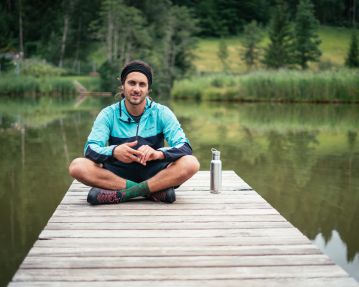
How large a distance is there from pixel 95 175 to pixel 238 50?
138 ft

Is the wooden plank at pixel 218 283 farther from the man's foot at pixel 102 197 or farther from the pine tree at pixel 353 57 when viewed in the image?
the pine tree at pixel 353 57

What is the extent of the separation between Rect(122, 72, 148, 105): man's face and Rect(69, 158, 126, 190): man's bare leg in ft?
1.93

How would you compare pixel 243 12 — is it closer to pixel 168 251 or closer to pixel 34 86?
pixel 34 86

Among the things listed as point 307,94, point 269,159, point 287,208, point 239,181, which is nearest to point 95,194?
point 239,181

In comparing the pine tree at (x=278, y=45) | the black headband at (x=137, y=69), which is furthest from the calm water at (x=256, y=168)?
the pine tree at (x=278, y=45)

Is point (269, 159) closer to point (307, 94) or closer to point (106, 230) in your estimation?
point (106, 230)

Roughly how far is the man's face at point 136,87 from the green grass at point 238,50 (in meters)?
36.9

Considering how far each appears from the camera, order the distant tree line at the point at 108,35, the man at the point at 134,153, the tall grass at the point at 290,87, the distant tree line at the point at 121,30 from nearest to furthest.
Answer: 1. the man at the point at 134,153
2. the tall grass at the point at 290,87
3. the distant tree line at the point at 108,35
4. the distant tree line at the point at 121,30

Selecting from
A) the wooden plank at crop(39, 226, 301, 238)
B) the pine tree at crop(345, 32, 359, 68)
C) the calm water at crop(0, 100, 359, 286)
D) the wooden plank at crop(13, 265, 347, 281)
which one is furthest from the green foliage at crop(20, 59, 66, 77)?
the wooden plank at crop(13, 265, 347, 281)

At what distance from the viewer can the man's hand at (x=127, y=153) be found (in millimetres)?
3711

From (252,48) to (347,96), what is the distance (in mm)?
20707

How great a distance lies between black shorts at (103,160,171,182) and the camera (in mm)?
4043

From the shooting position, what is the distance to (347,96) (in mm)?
22344

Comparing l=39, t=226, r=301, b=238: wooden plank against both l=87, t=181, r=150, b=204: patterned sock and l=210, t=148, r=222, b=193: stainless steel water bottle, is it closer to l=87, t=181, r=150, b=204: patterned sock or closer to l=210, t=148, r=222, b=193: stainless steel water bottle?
l=87, t=181, r=150, b=204: patterned sock
